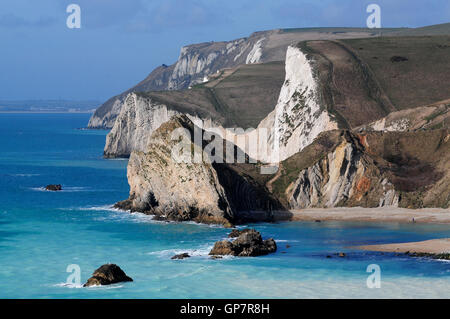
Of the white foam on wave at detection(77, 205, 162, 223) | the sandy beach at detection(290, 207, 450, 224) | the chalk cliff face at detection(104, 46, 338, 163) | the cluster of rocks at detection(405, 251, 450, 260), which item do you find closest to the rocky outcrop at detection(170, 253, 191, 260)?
the cluster of rocks at detection(405, 251, 450, 260)

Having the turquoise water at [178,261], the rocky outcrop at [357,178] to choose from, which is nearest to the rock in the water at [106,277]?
the turquoise water at [178,261]

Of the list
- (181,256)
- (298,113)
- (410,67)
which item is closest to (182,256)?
(181,256)

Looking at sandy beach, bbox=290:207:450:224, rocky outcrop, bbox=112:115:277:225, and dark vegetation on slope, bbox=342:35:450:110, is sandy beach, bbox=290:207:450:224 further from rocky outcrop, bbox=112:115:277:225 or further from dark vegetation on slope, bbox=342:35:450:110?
dark vegetation on slope, bbox=342:35:450:110

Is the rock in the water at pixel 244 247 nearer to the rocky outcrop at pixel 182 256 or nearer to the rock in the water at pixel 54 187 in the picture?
the rocky outcrop at pixel 182 256

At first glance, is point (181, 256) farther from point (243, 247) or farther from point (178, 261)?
point (243, 247)
